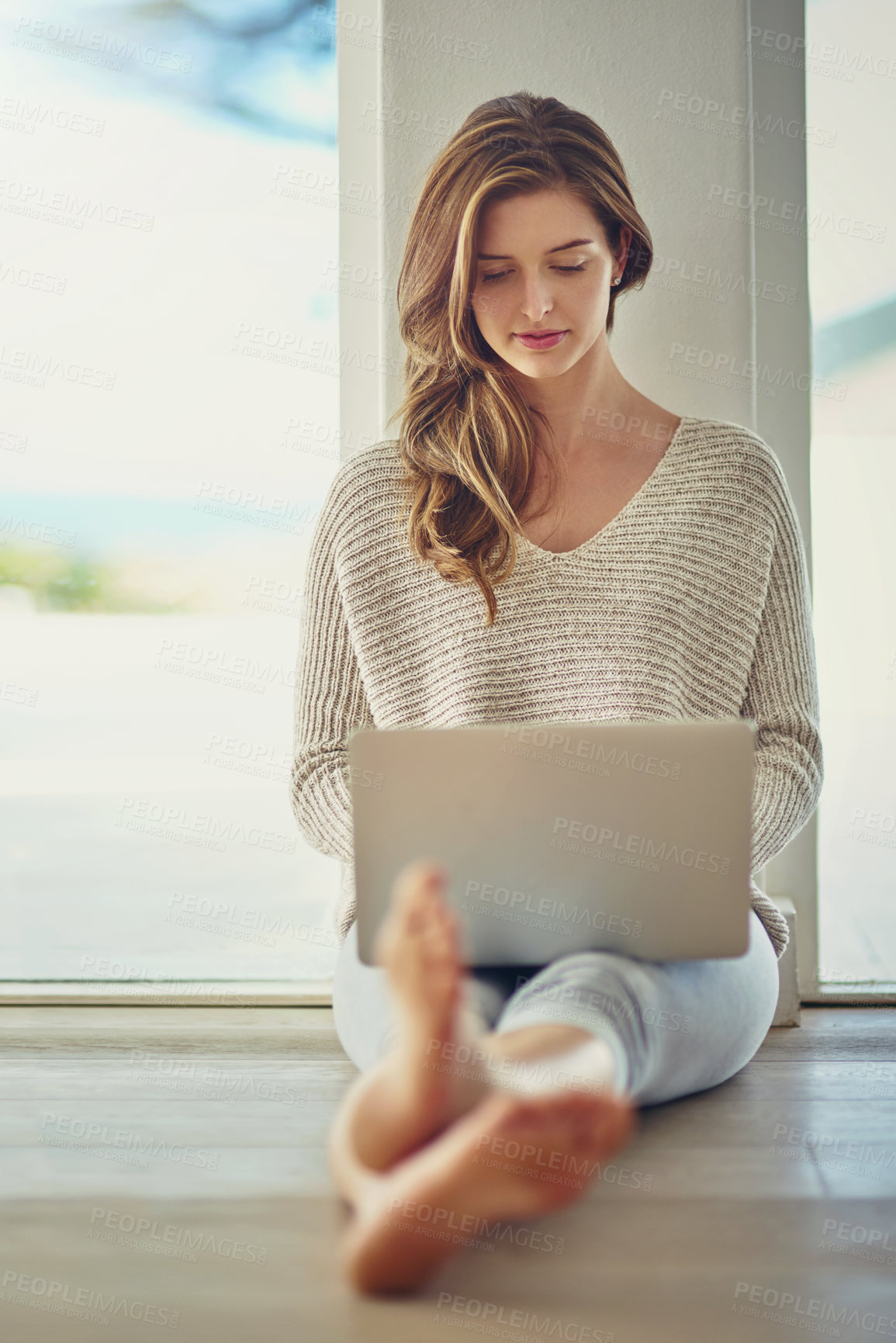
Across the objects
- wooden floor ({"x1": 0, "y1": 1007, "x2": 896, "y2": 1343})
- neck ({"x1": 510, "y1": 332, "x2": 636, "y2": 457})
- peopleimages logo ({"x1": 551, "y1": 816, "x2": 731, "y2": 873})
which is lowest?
wooden floor ({"x1": 0, "y1": 1007, "x2": 896, "y2": 1343})

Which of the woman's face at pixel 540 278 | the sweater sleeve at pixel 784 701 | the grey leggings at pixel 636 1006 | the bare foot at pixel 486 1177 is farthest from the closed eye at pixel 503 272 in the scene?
the bare foot at pixel 486 1177

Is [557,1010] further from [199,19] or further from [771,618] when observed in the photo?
[199,19]

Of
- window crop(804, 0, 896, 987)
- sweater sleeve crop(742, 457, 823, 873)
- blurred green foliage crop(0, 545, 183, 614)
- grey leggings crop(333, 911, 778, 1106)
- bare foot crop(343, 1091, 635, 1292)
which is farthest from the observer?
blurred green foliage crop(0, 545, 183, 614)

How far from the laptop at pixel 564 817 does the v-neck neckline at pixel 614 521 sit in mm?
580

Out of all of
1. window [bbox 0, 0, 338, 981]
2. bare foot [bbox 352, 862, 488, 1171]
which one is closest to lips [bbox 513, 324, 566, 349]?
window [bbox 0, 0, 338, 981]

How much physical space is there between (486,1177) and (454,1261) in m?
0.19

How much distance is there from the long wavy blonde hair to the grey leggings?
55 centimetres

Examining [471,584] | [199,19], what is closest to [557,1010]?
[471,584]

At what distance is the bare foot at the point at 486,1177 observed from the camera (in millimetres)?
731

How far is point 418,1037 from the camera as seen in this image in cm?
79

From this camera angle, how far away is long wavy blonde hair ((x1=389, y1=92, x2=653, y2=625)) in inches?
60.2

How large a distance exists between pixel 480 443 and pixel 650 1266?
1.08 meters

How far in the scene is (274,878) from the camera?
203 centimetres

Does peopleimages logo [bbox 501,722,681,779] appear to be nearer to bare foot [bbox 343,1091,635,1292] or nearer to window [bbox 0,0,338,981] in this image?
bare foot [bbox 343,1091,635,1292]
